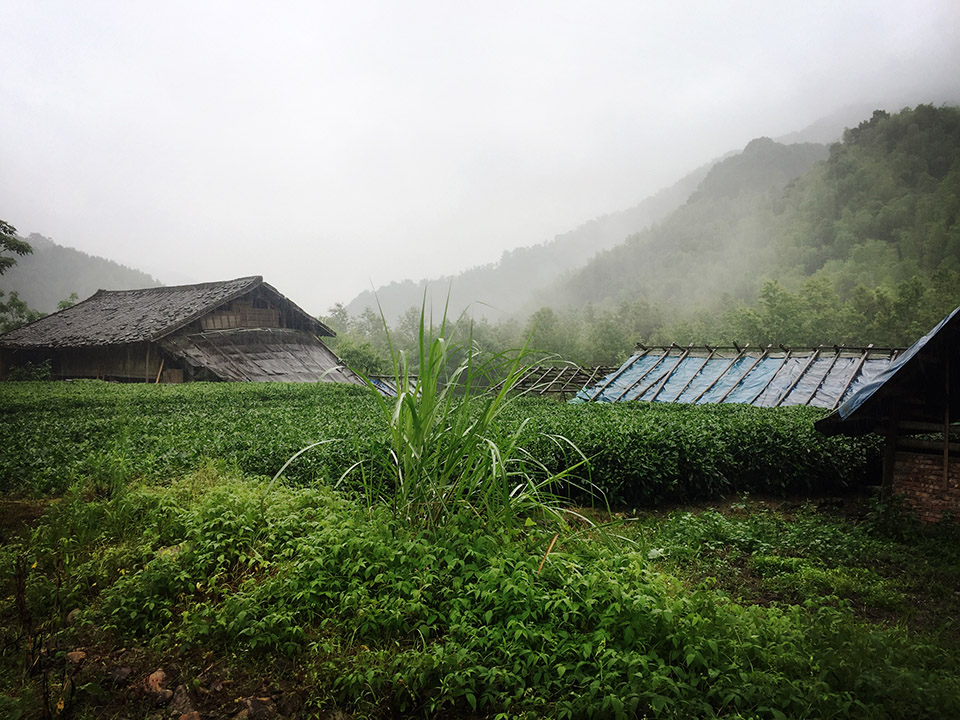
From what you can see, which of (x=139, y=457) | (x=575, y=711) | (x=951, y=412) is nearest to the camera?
(x=575, y=711)

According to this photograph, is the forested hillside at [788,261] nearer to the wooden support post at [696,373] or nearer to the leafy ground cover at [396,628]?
the leafy ground cover at [396,628]

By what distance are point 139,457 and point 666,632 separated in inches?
155

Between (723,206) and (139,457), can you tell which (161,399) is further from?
(723,206)

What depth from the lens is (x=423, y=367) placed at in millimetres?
2811

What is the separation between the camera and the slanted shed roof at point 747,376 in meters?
10.8

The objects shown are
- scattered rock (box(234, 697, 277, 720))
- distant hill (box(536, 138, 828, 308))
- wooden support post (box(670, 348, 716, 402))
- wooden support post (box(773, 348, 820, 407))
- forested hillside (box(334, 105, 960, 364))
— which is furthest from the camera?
distant hill (box(536, 138, 828, 308))

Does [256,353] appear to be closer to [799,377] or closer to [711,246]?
[799,377]

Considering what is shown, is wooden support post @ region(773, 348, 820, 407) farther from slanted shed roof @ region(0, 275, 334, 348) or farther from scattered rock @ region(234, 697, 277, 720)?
scattered rock @ region(234, 697, 277, 720)

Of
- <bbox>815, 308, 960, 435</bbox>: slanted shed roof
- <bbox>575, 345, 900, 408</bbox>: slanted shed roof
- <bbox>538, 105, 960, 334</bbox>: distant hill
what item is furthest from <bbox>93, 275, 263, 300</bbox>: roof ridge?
<bbox>538, 105, 960, 334</bbox>: distant hill

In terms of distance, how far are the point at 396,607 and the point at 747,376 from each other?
443 inches

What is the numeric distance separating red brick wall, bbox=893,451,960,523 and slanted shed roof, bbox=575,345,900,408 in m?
5.18

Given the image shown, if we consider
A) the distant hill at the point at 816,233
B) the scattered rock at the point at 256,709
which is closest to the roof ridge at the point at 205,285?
the scattered rock at the point at 256,709

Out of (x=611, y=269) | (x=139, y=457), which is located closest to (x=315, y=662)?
(x=139, y=457)

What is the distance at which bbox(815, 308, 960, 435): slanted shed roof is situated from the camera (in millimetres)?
4520
